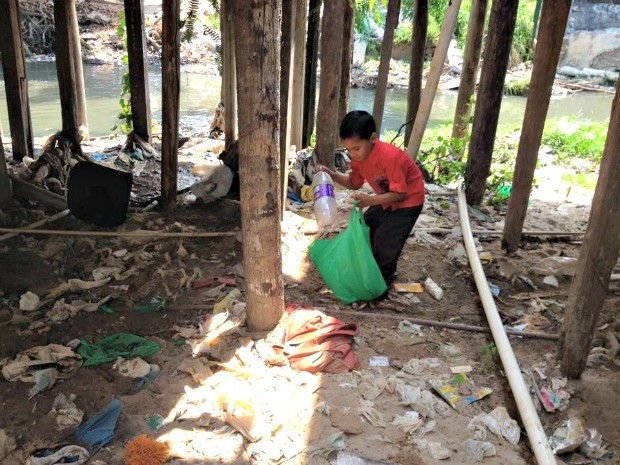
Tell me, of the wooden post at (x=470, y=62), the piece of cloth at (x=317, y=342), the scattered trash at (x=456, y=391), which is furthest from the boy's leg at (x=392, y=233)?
the wooden post at (x=470, y=62)

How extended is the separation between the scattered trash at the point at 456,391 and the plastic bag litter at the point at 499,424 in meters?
0.15

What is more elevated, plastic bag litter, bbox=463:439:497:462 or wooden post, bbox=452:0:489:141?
wooden post, bbox=452:0:489:141

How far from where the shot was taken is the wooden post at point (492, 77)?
5430 mm

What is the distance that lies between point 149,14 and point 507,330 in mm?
22847

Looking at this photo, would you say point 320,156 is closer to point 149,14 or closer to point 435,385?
point 435,385

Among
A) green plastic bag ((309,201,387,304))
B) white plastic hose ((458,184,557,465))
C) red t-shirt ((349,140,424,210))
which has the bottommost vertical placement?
white plastic hose ((458,184,557,465))

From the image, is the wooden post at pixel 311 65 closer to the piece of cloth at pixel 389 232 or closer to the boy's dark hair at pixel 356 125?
the piece of cloth at pixel 389 232

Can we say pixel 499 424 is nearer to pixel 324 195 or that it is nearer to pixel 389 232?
pixel 389 232

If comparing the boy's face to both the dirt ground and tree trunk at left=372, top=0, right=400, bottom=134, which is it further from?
tree trunk at left=372, top=0, right=400, bottom=134

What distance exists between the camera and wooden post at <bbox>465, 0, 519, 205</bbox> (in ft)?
17.8

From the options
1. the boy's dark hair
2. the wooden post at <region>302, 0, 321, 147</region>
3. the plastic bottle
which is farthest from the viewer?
the wooden post at <region>302, 0, 321, 147</region>

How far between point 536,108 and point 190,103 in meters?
12.3

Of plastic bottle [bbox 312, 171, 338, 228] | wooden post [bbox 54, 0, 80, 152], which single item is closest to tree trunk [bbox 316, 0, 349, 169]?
plastic bottle [bbox 312, 171, 338, 228]

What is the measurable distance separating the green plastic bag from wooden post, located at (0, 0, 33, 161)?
177 inches
